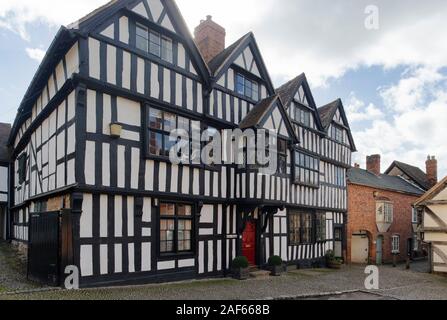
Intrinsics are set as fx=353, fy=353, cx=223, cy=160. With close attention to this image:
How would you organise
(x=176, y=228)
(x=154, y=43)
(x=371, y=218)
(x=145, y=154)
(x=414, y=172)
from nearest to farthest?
1. (x=145, y=154)
2. (x=154, y=43)
3. (x=176, y=228)
4. (x=371, y=218)
5. (x=414, y=172)

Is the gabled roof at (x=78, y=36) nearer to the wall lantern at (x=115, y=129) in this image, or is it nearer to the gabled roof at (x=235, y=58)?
the gabled roof at (x=235, y=58)

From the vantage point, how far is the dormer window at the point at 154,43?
10336mm

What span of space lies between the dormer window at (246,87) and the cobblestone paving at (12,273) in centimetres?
929

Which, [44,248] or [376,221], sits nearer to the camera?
[44,248]

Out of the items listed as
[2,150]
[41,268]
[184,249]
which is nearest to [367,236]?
[184,249]

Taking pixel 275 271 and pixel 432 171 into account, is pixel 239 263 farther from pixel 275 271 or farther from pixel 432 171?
pixel 432 171

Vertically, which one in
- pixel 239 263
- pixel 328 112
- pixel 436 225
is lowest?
pixel 239 263

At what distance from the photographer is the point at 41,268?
9367 mm

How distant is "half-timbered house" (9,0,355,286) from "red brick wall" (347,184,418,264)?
6673 millimetres

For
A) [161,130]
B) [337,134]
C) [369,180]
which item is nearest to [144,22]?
[161,130]

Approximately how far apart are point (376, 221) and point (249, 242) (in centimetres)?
1189

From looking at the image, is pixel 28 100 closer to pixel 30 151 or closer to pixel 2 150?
pixel 30 151

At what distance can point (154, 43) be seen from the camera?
10688 mm

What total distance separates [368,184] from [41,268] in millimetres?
18721
